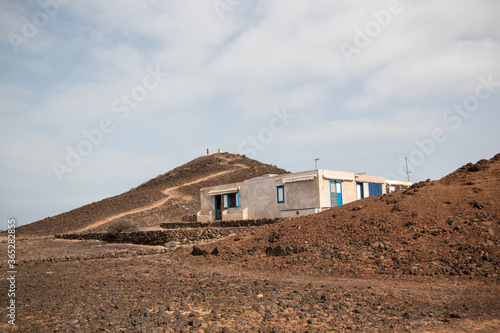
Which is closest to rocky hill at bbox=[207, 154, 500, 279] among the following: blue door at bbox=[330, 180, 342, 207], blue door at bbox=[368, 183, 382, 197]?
blue door at bbox=[330, 180, 342, 207]

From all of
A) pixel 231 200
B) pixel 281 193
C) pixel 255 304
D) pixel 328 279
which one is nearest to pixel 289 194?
pixel 281 193

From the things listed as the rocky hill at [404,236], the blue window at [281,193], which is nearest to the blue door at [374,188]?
the blue window at [281,193]

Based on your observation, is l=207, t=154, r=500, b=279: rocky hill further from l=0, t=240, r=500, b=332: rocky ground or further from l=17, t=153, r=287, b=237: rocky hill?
l=17, t=153, r=287, b=237: rocky hill

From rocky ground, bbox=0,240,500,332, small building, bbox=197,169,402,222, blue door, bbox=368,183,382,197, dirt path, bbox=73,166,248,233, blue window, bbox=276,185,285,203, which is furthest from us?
dirt path, bbox=73,166,248,233

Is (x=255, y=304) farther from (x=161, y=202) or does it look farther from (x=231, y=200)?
(x=161, y=202)

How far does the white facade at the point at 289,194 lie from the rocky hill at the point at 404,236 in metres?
8.07

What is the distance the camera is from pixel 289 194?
2570cm

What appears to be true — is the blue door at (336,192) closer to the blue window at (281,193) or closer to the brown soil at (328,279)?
the blue window at (281,193)

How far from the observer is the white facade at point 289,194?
24562 mm

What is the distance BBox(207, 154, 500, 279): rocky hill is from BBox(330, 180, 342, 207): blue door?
28.9 ft

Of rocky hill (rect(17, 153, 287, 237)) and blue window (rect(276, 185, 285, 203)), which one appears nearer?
blue window (rect(276, 185, 285, 203))

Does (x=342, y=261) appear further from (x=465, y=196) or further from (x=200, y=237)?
(x=200, y=237)

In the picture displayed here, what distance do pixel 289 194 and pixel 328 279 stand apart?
15.2 meters

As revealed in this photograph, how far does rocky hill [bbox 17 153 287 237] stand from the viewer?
42344 millimetres
